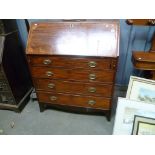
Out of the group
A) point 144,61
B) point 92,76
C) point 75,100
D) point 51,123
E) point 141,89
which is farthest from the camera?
point 51,123

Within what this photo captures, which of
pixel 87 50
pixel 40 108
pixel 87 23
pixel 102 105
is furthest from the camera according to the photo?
pixel 40 108

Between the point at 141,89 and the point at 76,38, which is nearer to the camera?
the point at 76,38

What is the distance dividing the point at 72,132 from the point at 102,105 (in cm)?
43

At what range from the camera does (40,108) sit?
214 cm

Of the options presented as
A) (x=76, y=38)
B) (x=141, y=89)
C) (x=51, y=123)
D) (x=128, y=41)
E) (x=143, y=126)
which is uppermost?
(x=76, y=38)

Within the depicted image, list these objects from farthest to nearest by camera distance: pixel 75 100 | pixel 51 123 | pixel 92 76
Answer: pixel 51 123, pixel 75 100, pixel 92 76

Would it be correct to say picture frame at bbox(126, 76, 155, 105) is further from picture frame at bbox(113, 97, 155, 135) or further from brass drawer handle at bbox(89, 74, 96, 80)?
brass drawer handle at bbox(89, 74, 96, 80)

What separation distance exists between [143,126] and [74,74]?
31.5 inches

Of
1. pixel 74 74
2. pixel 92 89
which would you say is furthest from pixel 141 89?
pixel 74 74

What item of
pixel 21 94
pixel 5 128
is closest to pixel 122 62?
pixel 21 94

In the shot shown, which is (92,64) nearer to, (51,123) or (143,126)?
(143,126)

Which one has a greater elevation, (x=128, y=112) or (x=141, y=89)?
(x=141, y=89)

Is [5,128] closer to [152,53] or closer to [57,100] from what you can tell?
[57,100]

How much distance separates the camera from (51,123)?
6.66ft
